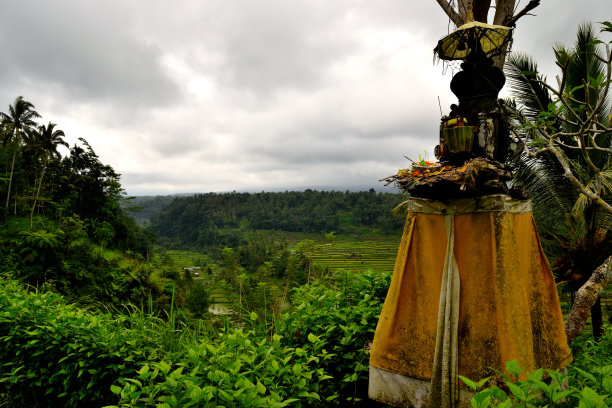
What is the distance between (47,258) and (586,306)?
1637cm

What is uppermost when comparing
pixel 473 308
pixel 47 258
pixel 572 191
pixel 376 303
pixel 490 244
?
pixel 572 191

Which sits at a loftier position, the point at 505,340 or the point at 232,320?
the point at 505,340

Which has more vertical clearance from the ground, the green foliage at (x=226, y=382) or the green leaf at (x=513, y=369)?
the green leaf at (x=513, y=369)

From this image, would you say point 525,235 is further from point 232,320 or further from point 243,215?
point 243,215

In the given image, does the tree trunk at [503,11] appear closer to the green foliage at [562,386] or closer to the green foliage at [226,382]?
the green foliage at [562,386]

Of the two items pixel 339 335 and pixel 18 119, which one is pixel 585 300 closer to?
pixel 339 335

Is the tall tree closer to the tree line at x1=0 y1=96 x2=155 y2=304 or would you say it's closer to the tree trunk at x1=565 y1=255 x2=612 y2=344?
the tree trunk at x1=565 y1=255 x2=612 y2=344

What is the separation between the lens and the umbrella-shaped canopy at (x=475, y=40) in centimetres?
237

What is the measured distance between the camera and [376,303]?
3193mm

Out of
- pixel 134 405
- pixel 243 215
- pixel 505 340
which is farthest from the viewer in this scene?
pixel 243 215

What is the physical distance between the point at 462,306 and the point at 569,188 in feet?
19.4

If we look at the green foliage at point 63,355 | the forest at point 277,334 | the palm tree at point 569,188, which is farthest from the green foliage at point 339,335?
the palm tree at point 569,188

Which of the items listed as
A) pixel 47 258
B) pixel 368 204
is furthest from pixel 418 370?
pixel 368 204

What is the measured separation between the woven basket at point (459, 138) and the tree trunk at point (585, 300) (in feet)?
4.92
